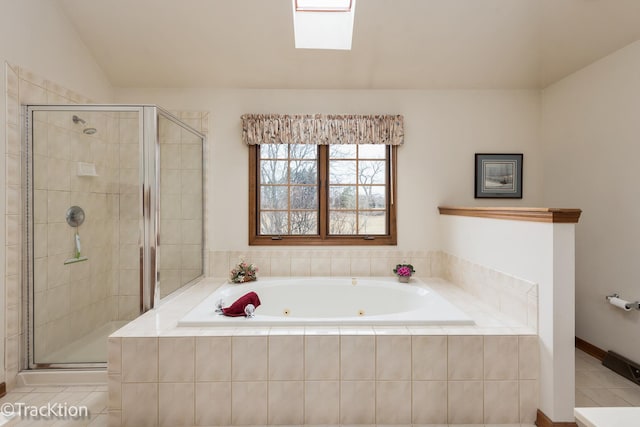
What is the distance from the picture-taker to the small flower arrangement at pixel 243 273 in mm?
2705

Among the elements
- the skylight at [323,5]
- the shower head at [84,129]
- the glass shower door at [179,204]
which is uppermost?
the skylight at [323,5]

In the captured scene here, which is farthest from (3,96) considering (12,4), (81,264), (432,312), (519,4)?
(519,4)

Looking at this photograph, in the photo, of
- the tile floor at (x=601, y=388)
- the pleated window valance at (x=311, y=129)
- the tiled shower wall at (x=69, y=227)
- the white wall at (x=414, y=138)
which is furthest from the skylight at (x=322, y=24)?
the tile floor at (x=601, y=388)

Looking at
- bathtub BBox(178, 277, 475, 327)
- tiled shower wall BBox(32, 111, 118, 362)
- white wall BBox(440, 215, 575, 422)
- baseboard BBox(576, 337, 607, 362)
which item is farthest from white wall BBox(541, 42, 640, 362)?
tiled shower wall BBox(32, 111, 118, 362)

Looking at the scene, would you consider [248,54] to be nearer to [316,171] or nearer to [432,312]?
[316,171]

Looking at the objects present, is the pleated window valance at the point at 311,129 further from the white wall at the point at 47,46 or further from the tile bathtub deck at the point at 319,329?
the tile bathtub deck at the point at 319,329

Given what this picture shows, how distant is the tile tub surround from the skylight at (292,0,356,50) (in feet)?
7.13

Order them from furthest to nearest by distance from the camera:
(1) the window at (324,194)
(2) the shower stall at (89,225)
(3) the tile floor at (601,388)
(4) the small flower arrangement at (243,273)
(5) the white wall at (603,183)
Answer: (1) the window at (324,194) → (4) the small flower arrangement at (243,273) → (5) the white wall at (603,183) → (2) the shower stall at (89,225) → (3) the tile floor at (601,388)

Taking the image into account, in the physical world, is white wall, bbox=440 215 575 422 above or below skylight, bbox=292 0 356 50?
below

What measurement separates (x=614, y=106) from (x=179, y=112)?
11.2ft

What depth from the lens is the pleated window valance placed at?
2.87 meters

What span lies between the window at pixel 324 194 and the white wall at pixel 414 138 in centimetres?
14

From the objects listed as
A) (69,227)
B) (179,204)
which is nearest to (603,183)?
(179,204)

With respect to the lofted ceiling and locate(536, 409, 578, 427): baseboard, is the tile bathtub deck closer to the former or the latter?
locate(536, 409, 578, 427): baseboard
